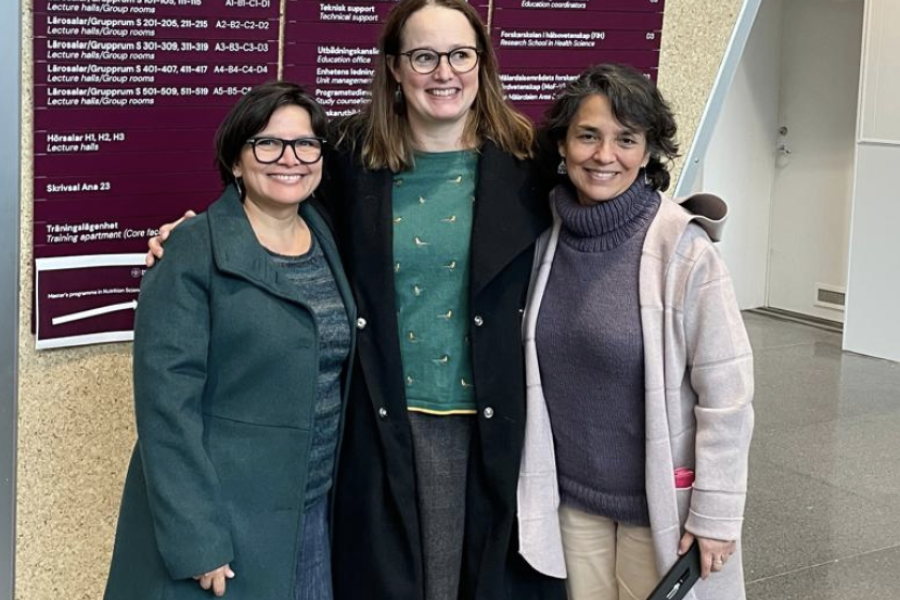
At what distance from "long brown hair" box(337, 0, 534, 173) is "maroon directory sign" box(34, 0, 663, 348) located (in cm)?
38

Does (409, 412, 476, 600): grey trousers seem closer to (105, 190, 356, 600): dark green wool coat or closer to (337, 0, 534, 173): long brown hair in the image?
(105, 190, 356, 600): dark green wool coat

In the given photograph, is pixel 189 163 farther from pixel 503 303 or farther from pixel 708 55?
pixel 708 55

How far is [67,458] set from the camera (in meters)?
2.49

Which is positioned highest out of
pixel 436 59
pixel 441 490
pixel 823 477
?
pixel 436 59

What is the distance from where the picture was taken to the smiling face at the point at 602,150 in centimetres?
204

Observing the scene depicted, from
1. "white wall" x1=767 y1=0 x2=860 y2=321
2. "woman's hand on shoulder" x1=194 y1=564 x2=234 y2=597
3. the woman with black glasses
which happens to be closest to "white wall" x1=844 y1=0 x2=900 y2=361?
"white wall" x1=767 y1=0 x2=860 y2=321

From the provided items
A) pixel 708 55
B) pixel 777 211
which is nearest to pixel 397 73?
pixel 708 55

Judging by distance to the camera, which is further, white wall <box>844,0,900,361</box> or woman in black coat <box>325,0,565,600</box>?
white wall <box>844,0,900,361</box>

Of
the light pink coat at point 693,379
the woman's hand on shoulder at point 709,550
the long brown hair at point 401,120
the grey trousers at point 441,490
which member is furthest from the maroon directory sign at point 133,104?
the woman's hand on shoulder at point 709,550

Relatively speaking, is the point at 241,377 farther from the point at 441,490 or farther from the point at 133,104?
the point at 133,104

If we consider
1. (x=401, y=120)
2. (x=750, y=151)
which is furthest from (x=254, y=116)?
(x=750, y=151)

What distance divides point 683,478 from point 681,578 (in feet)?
0.56

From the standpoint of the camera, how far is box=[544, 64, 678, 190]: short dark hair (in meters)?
2.03

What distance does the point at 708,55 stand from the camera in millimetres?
3115
